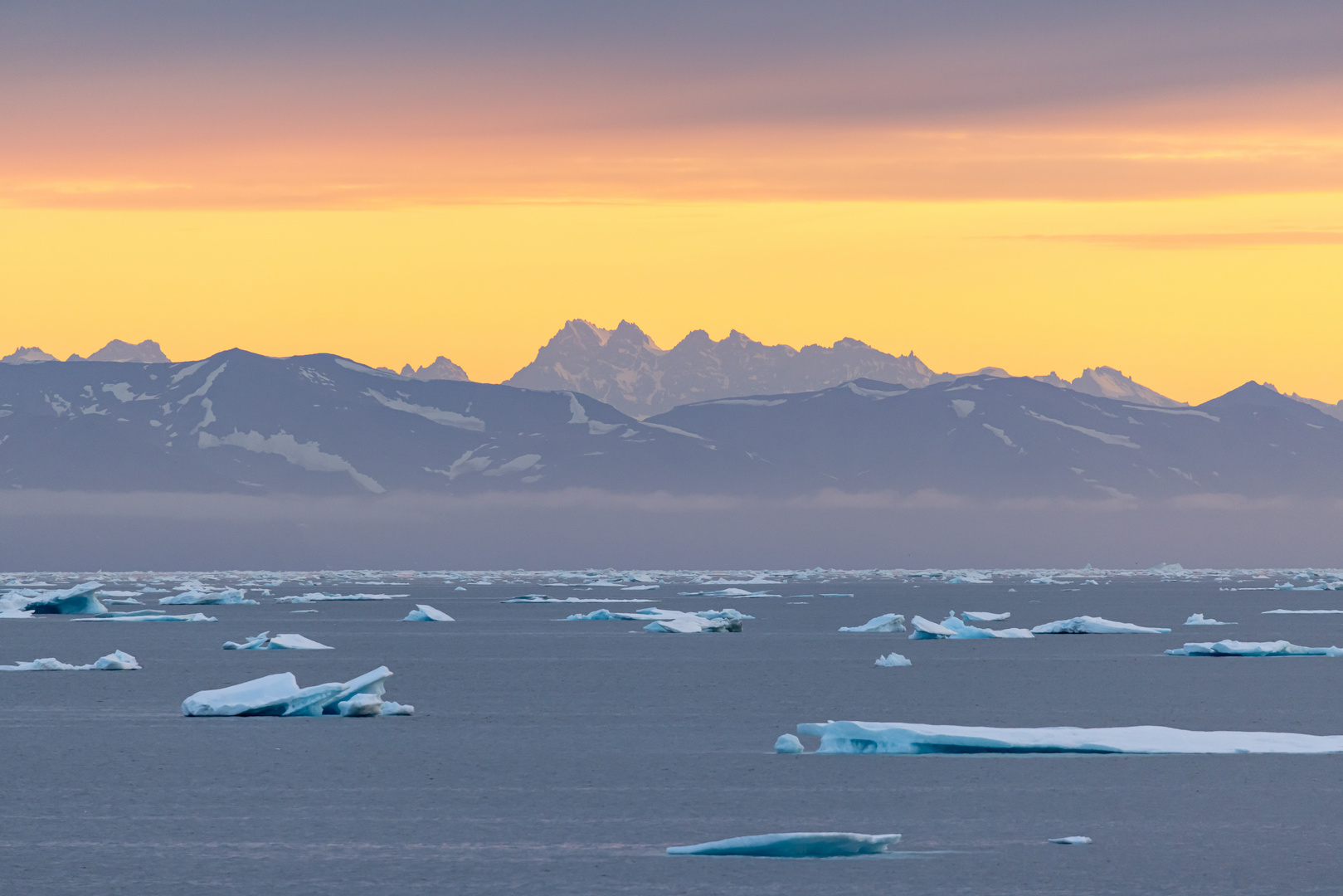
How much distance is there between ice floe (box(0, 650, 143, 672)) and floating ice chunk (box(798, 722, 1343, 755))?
85.5ft

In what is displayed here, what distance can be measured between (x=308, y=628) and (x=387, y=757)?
6604cm

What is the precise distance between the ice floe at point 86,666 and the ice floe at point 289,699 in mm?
11964

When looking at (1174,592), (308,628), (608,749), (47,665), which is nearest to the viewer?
(608,749)

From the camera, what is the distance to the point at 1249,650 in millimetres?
59281

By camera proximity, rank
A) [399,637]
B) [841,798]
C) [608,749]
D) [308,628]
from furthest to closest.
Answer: [308,628] → [399,637] → [608,749] → [841,798]

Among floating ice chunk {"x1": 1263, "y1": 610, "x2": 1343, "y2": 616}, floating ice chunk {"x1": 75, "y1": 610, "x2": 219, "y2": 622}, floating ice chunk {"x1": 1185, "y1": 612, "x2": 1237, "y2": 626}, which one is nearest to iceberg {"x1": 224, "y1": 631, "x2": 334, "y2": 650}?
floating ice chunk {"x1": 75, "y1": 610, "x2": 219, "y2": 622}

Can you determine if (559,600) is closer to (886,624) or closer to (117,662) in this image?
(886,624)

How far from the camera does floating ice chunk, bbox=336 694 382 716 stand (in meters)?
37.1

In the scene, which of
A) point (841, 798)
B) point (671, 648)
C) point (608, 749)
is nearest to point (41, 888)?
point (841, 798)

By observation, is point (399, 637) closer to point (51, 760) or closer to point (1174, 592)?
point (51, 760)

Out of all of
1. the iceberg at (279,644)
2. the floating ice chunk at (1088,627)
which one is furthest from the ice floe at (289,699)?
the floating ice chunk at (1088,627)

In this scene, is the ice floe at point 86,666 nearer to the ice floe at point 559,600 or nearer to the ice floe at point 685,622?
the ice floe at point 685,622

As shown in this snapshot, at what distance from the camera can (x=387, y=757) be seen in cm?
3053

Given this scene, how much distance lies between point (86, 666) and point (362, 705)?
23.3 metres
